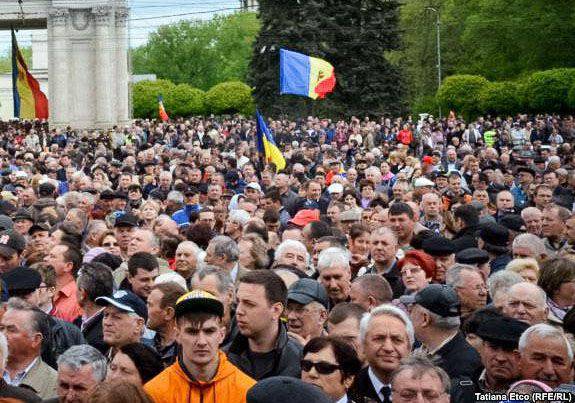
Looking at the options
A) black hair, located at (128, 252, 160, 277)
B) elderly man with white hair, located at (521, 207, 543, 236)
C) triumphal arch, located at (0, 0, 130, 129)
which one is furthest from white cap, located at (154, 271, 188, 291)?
triumphal arch, located at (0, 0, 130, 129)

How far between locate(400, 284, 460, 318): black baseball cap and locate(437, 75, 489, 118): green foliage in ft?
179

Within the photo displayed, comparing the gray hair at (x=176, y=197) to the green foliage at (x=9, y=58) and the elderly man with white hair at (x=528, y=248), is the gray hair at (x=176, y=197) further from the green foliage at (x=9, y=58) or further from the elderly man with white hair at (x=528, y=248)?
the green foliage at (x=9, y=58)

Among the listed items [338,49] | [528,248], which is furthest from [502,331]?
[338,49]

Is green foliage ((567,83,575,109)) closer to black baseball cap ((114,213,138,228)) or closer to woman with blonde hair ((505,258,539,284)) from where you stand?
black baseball cap ((114,213,138,228))

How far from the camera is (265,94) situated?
62.8m

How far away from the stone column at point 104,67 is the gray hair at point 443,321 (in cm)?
5200

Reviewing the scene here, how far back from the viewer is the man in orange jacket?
6703mm

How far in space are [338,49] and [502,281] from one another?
183 feet

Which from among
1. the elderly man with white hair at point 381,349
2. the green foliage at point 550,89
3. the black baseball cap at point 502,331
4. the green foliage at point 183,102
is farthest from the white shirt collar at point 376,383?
the green foliage at point 183,102

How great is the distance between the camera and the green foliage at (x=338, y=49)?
6191 centimetres

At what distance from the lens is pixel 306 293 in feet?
28.6

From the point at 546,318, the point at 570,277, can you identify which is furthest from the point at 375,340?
the point at 570,277

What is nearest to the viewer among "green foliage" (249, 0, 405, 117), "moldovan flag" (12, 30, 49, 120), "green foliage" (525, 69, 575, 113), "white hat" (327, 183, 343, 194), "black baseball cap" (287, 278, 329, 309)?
"black baseball cap" (287, 278, 329, 309)

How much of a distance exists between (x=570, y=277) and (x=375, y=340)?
272cm
